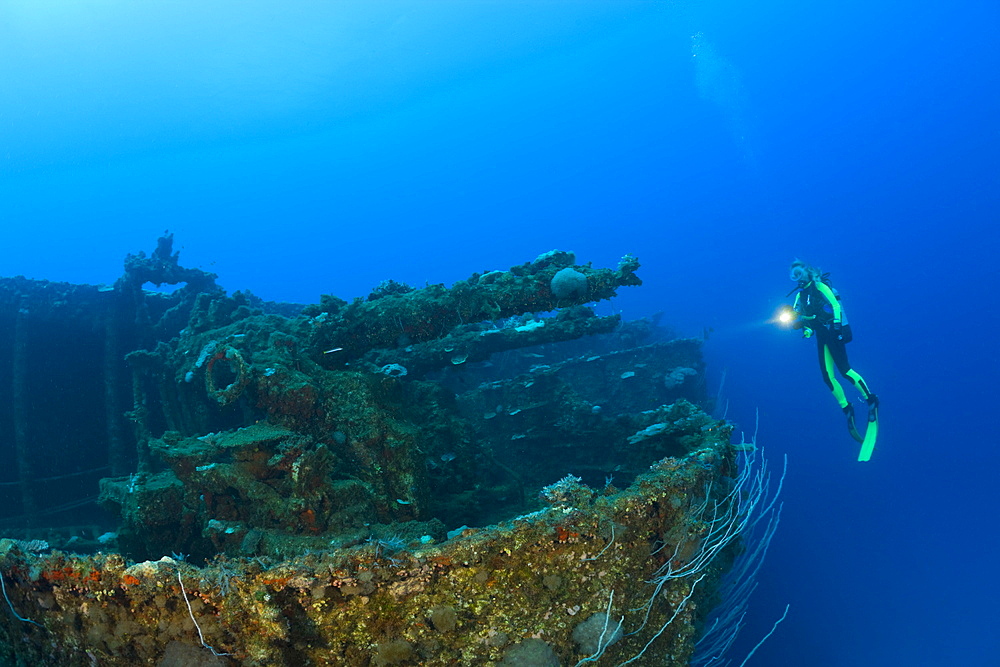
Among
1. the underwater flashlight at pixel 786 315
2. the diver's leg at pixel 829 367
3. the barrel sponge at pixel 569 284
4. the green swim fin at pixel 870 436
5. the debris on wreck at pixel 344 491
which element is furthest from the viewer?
the diver's leg at pixel 829 367

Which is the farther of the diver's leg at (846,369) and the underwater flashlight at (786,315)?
the diver's leg at (846,369)

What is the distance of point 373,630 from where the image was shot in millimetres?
3086

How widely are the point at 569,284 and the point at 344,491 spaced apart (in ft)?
13.0

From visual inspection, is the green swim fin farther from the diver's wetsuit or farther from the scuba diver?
the diver's wetsuit

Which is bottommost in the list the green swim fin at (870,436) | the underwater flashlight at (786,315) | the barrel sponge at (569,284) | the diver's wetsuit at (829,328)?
the barrel sponge at (569,284)

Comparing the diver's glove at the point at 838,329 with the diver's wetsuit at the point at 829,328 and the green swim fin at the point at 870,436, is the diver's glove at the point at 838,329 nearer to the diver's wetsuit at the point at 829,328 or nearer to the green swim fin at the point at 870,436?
the diver's wetsuit at the point at 829,328

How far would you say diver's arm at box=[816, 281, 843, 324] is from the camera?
11013 mm

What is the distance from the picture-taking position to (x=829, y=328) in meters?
11.6

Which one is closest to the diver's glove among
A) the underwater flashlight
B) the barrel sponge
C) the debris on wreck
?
the underwater flashlight

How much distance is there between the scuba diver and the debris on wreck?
5.11 m

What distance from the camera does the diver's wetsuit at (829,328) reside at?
1107 centimetres

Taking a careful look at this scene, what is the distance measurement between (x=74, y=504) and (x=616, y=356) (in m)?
14.8

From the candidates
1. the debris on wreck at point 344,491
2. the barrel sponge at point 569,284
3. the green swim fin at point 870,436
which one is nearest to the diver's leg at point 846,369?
the green swim fin at point 870,436

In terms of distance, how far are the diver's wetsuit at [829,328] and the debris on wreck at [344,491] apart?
5.13 metres
